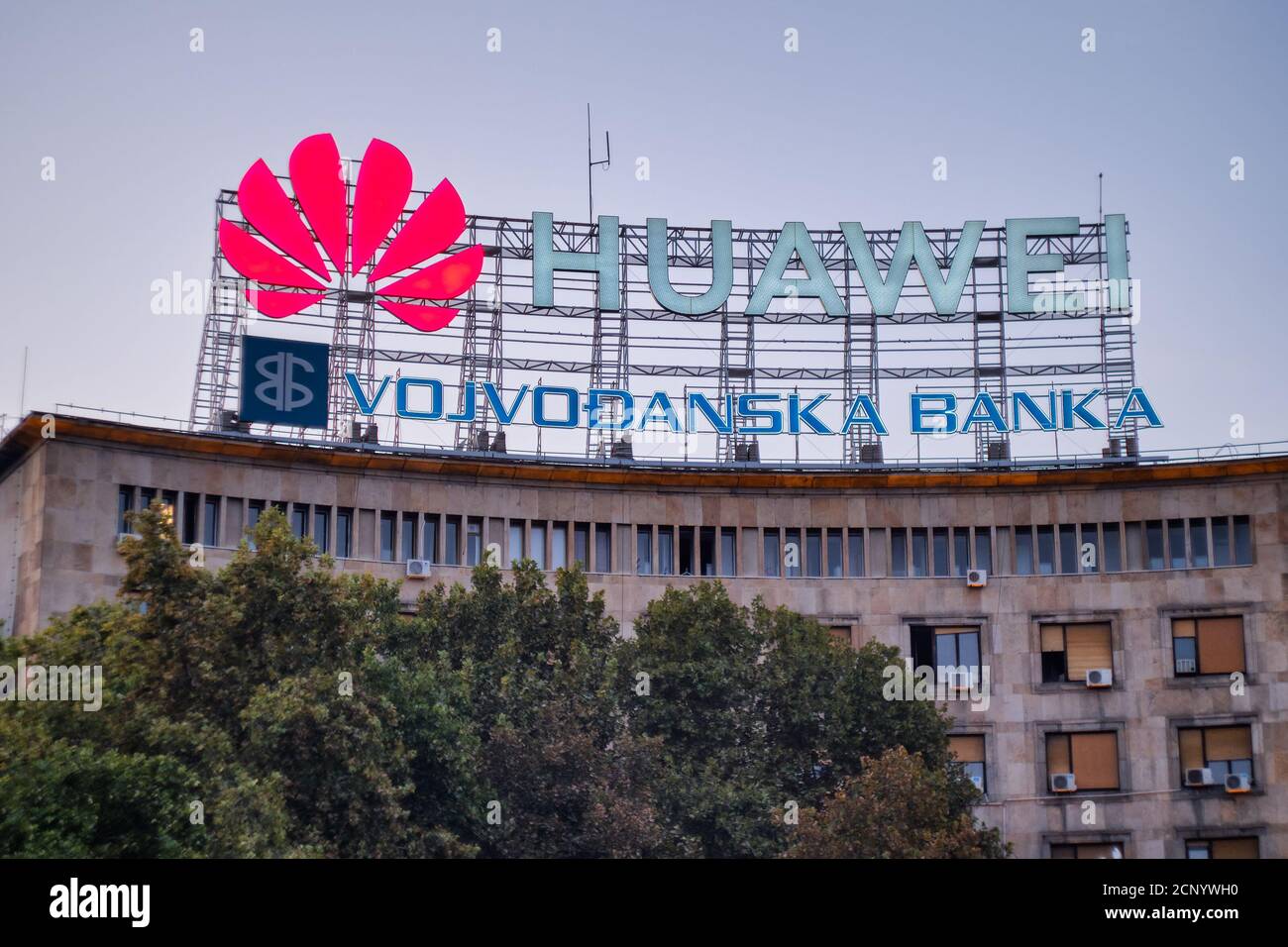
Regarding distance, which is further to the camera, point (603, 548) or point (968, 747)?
point (603, 548)

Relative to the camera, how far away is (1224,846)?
62375mm

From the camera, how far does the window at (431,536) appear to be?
6400cm

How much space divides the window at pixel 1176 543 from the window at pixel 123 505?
3839 cm

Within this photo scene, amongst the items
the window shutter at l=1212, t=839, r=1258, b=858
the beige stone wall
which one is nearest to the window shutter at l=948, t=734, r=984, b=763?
the beige stone wall

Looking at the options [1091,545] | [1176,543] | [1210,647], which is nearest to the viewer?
[1210,647]

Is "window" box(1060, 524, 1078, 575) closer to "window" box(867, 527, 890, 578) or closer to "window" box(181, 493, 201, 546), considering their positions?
"window" box(867, 527, 890, 578)

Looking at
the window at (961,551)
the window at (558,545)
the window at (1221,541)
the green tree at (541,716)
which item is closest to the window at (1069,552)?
the window at (961,551)

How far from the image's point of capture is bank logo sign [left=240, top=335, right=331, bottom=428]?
60.6m

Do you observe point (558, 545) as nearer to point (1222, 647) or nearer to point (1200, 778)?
point (1200, 778)

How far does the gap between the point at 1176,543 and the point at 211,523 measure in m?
36.2

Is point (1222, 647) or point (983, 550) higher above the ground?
point (983, 550)

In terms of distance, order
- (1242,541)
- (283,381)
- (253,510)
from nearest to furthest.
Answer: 1. (283,381)
2. (253,510)
3. (1242,541)

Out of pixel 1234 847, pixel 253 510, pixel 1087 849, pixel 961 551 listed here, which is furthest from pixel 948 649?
pixel 253 510
